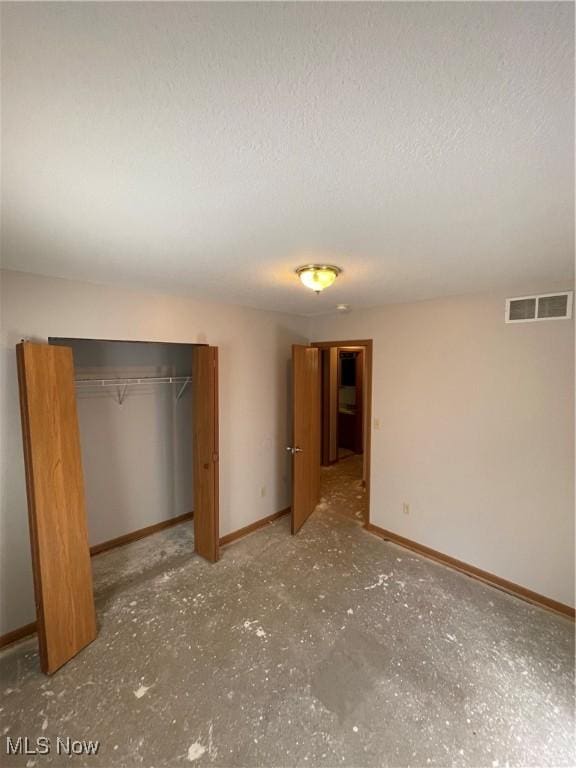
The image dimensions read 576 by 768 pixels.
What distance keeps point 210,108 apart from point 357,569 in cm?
317

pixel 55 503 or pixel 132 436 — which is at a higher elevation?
pixel 132 436

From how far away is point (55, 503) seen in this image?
1854 mm

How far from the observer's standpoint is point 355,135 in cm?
82

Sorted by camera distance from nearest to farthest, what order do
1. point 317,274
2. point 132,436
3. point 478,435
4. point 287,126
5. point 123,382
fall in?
point 287,126, point 317,274, point 478,435, point 123,382, point 132,436

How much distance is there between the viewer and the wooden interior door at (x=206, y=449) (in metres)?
2.74

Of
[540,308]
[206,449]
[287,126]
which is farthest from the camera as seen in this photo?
[206,449]

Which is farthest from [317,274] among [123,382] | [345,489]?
[345,489]

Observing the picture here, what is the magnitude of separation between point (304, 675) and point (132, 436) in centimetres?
248

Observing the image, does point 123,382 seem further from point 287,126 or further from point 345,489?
point 345,489

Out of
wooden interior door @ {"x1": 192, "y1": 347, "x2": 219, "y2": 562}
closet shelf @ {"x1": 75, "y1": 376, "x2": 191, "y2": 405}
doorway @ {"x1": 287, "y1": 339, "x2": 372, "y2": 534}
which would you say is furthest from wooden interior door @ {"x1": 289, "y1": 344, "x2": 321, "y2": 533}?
closet shelf @ {"x1": 75, "y1": 376, "x2": 191, "y2": 405}

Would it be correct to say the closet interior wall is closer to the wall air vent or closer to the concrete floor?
the concrete floor

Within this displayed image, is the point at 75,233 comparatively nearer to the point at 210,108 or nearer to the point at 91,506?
the point at 210,108

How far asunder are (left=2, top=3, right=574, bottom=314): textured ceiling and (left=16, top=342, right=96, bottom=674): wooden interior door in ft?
2.18

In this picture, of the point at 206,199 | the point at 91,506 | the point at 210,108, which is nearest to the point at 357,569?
the point at 91,506
